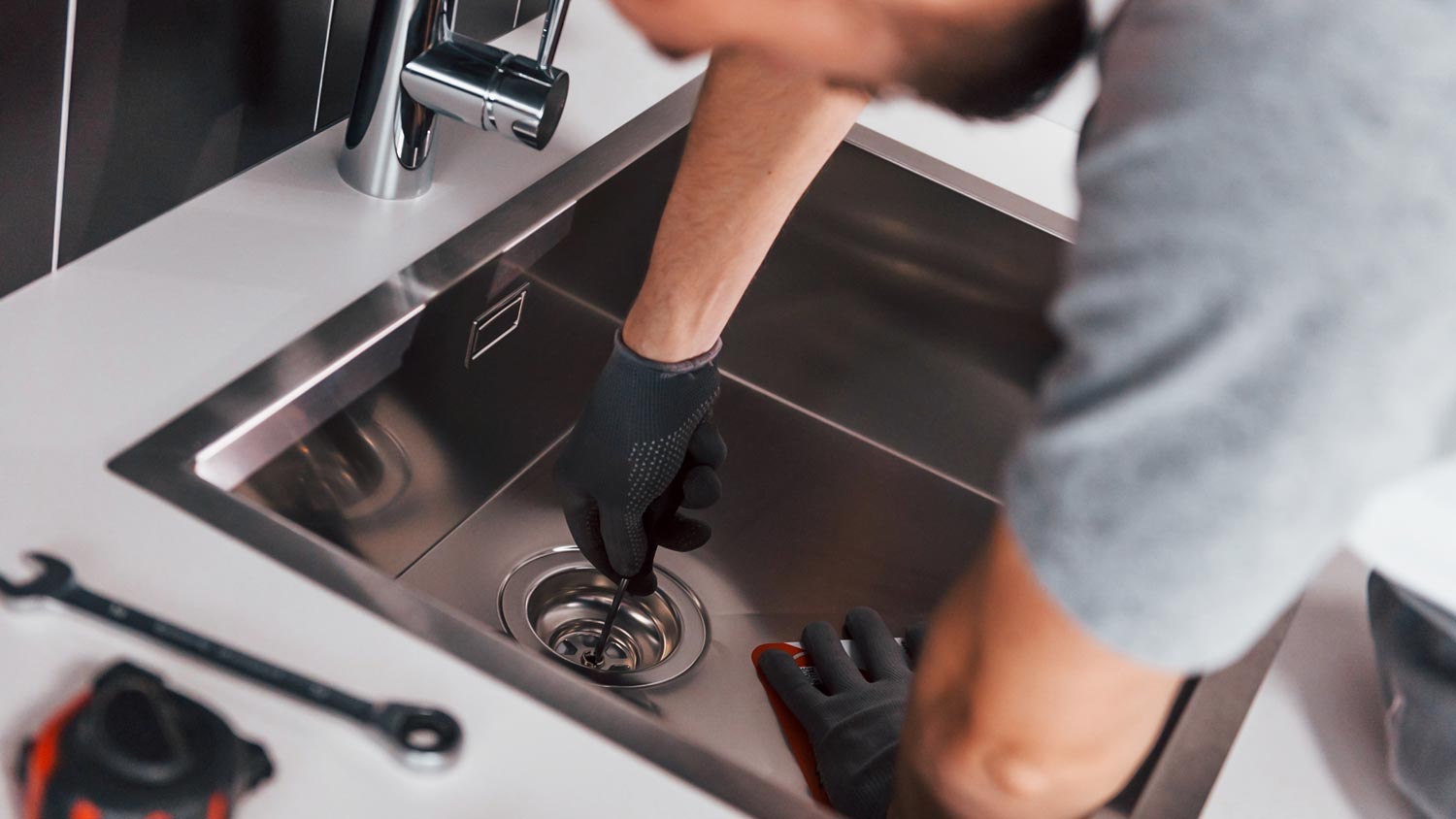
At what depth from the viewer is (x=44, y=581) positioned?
549mm

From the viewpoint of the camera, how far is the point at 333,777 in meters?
0.53

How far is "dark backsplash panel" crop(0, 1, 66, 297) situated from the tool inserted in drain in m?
0.45

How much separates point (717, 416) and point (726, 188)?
0.31m

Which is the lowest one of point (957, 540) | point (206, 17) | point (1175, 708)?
point (957, 540)

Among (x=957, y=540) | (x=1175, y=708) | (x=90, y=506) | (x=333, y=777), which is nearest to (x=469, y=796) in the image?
(x=333, y=777)

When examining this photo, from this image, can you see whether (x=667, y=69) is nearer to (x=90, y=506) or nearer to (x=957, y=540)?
(x=957, y=540)

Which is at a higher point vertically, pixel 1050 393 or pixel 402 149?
pixel 1050 393

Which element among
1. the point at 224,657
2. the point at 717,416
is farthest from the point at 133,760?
the point at 717,416

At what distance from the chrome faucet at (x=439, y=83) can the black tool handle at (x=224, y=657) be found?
0.41 m

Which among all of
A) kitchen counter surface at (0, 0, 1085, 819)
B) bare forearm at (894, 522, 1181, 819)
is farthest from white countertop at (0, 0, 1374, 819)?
bare forearm at (894, 522, 1181, 819)

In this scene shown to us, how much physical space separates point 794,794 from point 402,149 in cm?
52

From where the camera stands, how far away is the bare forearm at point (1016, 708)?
0.48 metres

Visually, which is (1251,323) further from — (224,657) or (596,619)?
(596,619)

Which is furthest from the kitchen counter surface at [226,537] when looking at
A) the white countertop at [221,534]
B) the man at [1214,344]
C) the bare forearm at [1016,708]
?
the man at [1214,344]
